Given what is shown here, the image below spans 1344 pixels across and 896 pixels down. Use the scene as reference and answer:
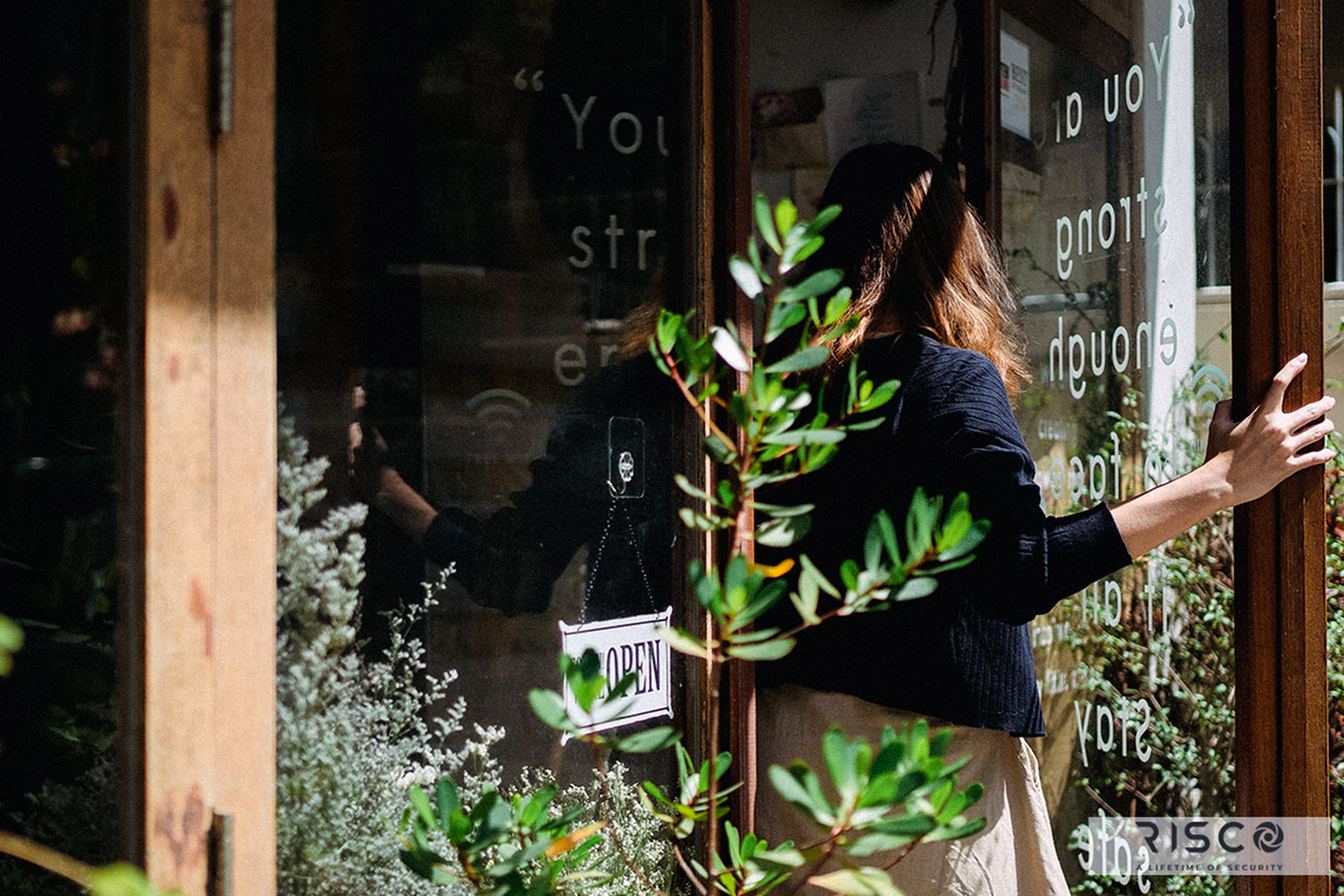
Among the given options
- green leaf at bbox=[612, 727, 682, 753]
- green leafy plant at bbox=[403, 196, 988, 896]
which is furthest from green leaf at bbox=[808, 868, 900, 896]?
green leaf at bbox=[612, 727, 682, 753]

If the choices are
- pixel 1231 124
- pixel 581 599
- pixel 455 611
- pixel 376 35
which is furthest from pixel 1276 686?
pixel 376 35

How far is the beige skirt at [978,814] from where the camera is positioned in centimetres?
153

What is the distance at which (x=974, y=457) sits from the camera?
139 centimetres

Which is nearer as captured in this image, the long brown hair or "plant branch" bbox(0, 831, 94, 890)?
"plant branch" bbox(0, 831, 94, 890)

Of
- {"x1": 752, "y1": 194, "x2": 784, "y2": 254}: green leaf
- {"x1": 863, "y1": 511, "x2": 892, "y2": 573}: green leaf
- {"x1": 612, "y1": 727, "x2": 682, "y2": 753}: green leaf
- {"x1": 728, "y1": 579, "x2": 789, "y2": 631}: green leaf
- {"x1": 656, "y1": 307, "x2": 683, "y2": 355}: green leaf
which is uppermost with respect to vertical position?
{"x1": 752, "y1": 194, "x2": 784, "y2": 254}: green leaf

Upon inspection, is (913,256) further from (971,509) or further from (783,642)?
(783,642)

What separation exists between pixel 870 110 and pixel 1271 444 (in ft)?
6.31

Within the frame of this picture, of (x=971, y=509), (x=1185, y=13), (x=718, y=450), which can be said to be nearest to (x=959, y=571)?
(x=971, y=509)

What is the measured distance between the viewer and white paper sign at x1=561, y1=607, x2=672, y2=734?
5.14ft

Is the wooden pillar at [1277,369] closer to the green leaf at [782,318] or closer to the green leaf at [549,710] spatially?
the green leaf at [782,318]

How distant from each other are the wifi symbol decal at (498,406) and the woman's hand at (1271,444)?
0.94 metres

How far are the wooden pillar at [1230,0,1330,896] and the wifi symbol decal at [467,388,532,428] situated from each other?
1039 millimetres

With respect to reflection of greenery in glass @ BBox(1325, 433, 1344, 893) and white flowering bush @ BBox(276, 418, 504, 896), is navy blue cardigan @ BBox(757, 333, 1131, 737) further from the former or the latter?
reflection of greenery in glass @ BBox(1325, 433, 1344, 893)

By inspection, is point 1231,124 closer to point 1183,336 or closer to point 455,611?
point 1183,336
